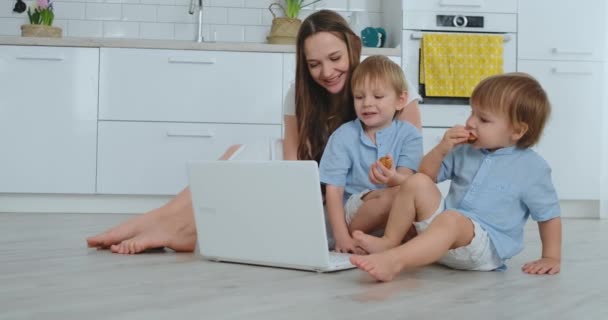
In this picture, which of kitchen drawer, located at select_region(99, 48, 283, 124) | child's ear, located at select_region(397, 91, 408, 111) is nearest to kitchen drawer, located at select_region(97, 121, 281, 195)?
kitchen drawer, located at select_region(99, 48, 283, 124)

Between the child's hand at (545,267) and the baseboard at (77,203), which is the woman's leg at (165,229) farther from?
the baseboard at (77,203)

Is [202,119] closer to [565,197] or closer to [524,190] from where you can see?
[565,197]

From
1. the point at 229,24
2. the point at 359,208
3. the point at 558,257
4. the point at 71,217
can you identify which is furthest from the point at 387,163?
the point at 229,24

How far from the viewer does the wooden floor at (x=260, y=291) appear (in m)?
1.36

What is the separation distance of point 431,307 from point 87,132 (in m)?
2.87

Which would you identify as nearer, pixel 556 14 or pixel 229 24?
pixel 556 14

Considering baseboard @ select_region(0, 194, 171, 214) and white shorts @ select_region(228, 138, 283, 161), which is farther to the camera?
baseboard @ select_region(0, 194, 171, 214)

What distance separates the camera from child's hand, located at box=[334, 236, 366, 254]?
200 cm

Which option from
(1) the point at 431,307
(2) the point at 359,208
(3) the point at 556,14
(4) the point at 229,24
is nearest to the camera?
(1) the point at 431,307

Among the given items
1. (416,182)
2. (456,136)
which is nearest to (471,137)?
(456,136)

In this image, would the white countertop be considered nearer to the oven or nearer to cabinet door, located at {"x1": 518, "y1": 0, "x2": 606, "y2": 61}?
the oven

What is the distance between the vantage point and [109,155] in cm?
398

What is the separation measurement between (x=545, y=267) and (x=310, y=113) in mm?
811

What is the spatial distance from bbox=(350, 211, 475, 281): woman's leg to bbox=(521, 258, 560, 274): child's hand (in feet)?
0.72
